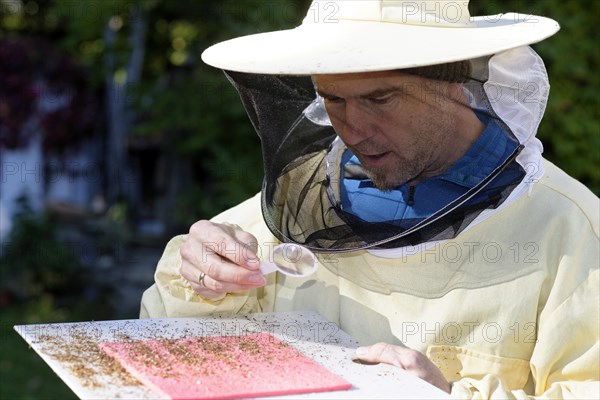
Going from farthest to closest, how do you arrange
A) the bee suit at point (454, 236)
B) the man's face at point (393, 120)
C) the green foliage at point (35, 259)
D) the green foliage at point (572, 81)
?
the green foliage at point (35, 259)
the green foliage at point (572, 81)
the man's face at point (393, 120)
the bee suit at point (454, 236)

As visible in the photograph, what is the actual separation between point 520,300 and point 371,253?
1.14 feet

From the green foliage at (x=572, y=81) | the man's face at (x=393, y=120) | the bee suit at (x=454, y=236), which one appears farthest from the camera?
the green foliage at (x=572, y=81)

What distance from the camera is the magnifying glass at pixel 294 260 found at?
197 centimetres

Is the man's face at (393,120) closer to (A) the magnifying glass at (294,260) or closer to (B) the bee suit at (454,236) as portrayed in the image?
(B) the bee suit at (454,236)

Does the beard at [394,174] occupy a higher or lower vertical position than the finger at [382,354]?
higher

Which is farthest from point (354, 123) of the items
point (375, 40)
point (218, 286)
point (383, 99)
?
point (218, 286)

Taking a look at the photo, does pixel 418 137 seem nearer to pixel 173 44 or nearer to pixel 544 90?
pixel 544 90

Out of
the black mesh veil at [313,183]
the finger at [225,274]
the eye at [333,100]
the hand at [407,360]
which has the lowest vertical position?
the hand at [407,360]

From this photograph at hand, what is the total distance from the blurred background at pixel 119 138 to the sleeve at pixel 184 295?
2.05m

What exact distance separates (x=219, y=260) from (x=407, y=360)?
1.52 ft

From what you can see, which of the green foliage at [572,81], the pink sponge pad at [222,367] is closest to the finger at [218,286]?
the pink sponge pad at [222,367]

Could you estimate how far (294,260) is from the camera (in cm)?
200

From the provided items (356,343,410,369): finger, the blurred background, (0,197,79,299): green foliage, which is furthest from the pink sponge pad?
(0,197,79,299): green foliage

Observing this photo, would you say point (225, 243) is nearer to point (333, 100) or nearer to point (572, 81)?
point (333, 100)
